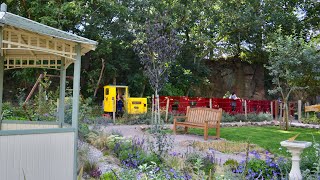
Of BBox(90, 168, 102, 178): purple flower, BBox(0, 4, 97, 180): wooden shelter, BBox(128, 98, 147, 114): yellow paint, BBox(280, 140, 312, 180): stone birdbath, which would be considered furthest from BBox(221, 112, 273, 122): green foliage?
BBox(0, 4, 97, 180): wooden shelter

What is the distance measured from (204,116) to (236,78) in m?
15.0

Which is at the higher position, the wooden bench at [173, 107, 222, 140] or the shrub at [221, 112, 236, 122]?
the wooden bench at [173, 107, 222, 140]

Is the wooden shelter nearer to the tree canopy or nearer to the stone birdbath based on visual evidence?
the stone birdbath

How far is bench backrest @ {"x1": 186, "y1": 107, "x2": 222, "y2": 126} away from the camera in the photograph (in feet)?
35.6

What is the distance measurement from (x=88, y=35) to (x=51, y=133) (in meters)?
14.5

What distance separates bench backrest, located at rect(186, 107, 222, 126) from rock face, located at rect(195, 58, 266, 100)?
44.2 feet

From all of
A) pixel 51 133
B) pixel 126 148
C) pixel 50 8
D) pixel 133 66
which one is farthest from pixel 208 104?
pixel 51 133

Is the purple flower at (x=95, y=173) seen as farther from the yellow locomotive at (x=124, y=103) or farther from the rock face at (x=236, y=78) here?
the rock face at (x=236, y=78)

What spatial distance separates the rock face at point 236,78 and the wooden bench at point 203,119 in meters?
13.5

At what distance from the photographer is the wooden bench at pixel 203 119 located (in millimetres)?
10664

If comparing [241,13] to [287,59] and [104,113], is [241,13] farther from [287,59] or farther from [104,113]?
[104,113]

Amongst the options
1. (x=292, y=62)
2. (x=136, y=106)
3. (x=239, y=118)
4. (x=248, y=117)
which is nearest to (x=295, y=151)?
(x=292, y=62)

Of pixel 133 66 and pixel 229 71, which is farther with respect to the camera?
pixel 229 71

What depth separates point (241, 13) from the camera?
21.2m
